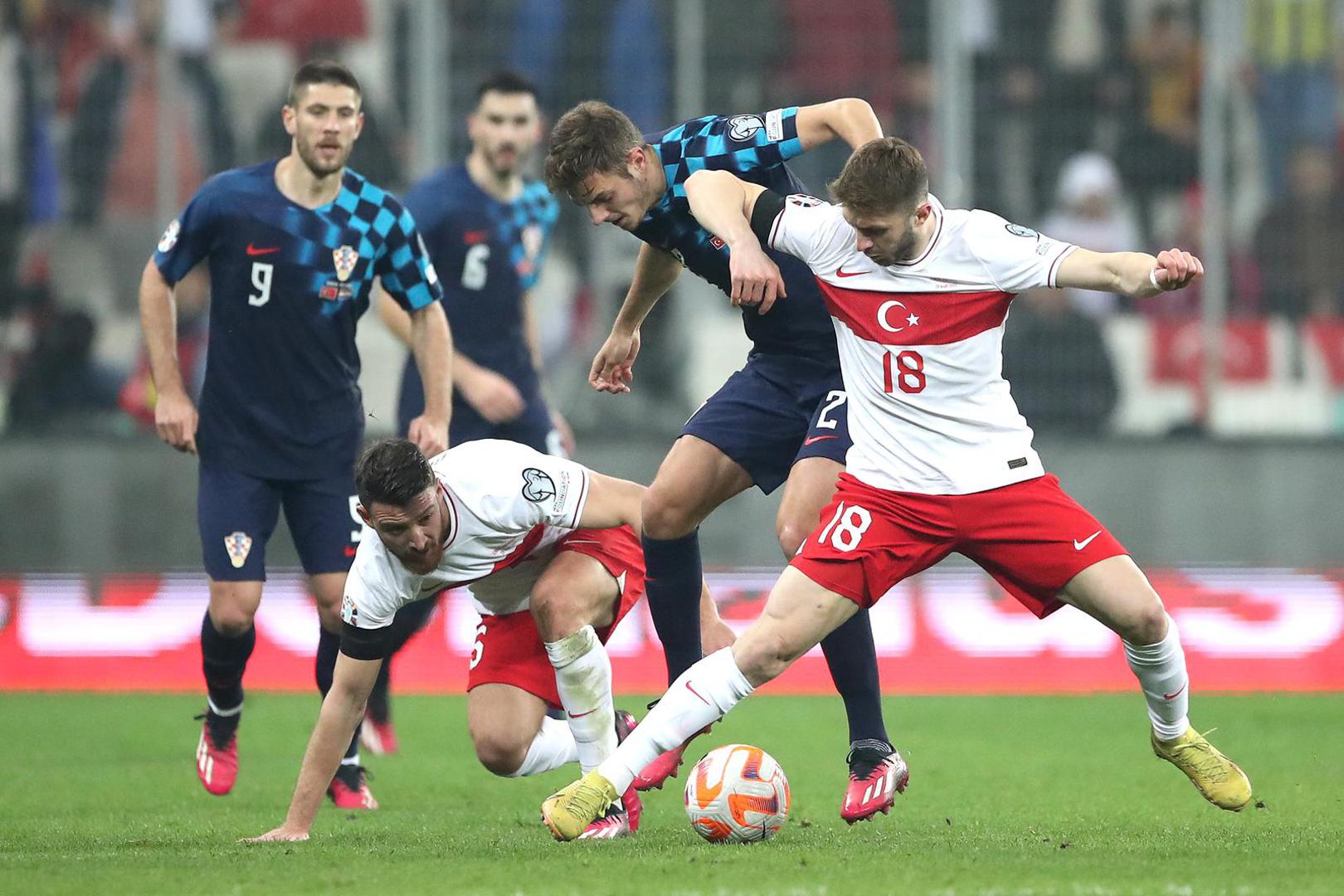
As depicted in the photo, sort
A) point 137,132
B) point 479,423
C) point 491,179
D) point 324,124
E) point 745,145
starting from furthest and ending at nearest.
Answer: point 137,132 < point 491,179 < point 479,423 < point 324,124 < point 745,145

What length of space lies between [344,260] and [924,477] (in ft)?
8.94

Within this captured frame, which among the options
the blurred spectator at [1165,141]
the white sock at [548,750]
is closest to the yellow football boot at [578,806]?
the white sock at [548,750]

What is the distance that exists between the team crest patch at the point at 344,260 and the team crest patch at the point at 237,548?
3.54ft

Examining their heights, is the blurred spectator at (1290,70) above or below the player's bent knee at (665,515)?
above

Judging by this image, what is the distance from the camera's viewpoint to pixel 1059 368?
12.8 m

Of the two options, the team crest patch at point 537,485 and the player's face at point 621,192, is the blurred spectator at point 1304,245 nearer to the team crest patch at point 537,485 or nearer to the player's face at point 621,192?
the player's face at point 621,192

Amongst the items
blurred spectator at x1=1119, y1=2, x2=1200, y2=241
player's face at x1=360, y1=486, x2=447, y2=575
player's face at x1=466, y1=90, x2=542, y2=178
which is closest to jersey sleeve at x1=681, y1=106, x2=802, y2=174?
player's face at x1=360, y1=486, x2=447, y2=575

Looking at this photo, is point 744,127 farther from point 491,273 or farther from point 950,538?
point 491,273

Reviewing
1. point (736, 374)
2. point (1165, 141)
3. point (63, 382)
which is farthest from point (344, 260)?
point (1165, 141)

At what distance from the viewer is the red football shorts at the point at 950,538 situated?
5711 millimetres

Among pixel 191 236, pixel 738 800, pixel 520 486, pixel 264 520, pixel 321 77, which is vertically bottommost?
pixel 738 800

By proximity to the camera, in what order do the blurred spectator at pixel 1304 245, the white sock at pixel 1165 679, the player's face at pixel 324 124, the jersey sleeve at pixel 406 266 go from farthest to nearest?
the blurred spectator at pixel 1304 245 → the jersey sleeve at pixel 406 266 → the player's face at pixel 324 124 → the white sock at pixel 1165 679

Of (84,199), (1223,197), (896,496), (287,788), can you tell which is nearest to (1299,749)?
(896,496)

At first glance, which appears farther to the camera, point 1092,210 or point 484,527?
point 1092,210
